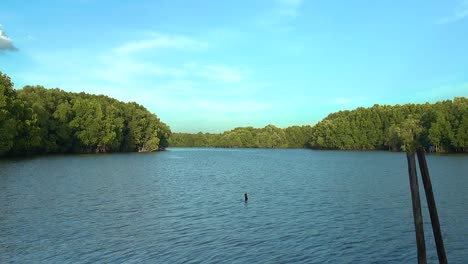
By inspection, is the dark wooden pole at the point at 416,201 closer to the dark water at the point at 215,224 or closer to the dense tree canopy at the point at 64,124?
the dark water at the point at 215,224

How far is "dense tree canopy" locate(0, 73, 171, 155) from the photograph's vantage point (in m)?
93.6

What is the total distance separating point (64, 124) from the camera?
424 feet

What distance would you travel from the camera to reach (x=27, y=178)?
50.9 meters

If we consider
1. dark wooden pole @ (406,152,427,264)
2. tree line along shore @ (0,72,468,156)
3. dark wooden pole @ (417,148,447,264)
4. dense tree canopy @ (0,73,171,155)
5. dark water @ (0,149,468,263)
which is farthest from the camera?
tree line along shore @ (0,72,468,156)

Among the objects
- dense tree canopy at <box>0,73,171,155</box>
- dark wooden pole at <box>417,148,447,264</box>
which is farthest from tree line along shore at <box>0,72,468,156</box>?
dark wooden pole at <box>417,148,447,264</box>

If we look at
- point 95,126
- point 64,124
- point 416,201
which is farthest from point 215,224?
point 95,126

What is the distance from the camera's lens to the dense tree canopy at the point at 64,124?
93562mm

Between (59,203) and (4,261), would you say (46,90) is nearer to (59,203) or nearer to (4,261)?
(59,203)

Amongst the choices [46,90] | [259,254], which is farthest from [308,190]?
[46,90]

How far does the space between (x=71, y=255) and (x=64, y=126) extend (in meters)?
120

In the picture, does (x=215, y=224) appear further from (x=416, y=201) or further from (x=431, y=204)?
(x=431, y=204)

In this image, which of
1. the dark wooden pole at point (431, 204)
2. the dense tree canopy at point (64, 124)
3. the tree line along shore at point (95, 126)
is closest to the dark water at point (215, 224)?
the dark wooden pole at point (431, 204)

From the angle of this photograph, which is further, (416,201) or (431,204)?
(431,204)

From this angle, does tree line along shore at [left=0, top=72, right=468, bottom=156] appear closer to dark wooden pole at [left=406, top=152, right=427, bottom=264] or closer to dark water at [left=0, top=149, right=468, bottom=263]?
dark water at [left=0, top=149, right=468, bottom=263]
